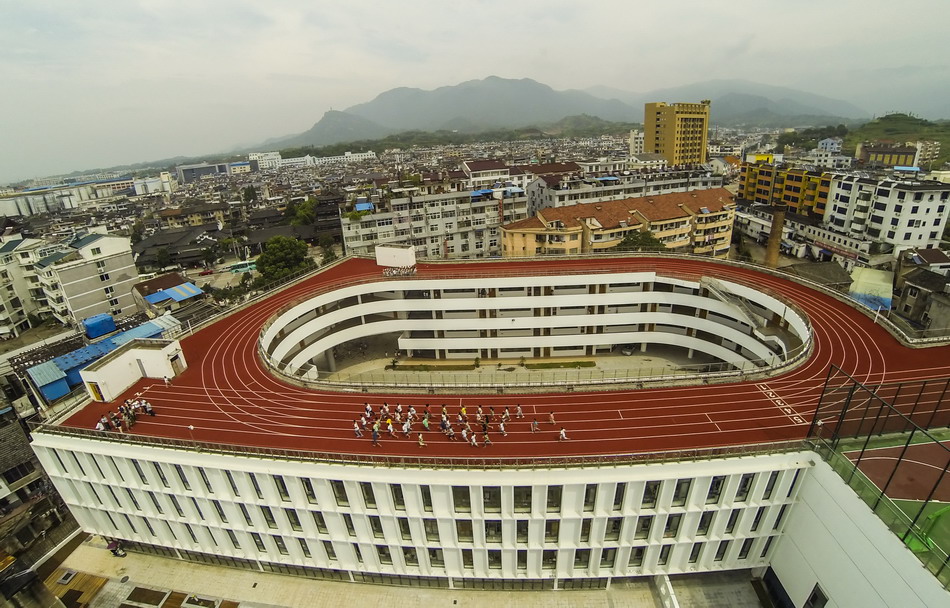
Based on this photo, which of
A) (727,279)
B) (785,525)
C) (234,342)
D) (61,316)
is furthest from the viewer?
(61,316)

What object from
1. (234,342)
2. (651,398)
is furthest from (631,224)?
(234,342)

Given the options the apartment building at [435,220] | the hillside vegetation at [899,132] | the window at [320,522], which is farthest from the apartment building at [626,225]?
the hillside vegetation at [899,132]

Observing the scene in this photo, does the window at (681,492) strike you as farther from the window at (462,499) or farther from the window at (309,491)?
the window at (309,491)

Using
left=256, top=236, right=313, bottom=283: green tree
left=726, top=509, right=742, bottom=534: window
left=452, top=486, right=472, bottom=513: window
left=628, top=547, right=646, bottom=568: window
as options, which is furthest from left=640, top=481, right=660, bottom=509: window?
left=256, top=236, right=313, bottom=283: green tree

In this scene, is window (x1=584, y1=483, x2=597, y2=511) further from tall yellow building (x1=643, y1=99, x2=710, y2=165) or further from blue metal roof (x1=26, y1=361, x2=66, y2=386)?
tall yellow building (x1=643, y1=99, x2=710, y2=165)

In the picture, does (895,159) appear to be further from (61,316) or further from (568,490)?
(61,316)
